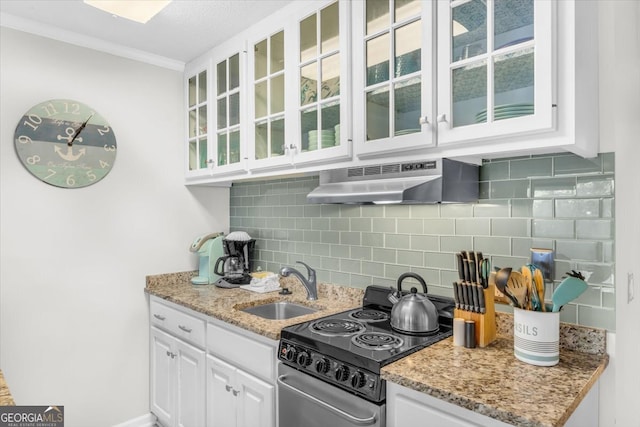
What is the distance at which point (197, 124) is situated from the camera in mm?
2820

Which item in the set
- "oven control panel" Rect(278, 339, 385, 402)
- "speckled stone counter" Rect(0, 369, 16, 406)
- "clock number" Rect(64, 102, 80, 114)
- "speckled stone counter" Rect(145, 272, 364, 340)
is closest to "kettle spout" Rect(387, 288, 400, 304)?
"speckled stone counter" Rect(145, 272, 364, 340)

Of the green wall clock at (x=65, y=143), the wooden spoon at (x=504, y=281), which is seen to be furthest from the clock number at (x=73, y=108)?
the wooden spoon at (x=504, y=281)

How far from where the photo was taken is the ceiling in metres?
2.09

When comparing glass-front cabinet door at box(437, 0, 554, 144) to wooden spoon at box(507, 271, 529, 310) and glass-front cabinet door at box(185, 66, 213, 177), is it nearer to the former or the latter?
wooden spoon at box(507, 271, 529, 310)

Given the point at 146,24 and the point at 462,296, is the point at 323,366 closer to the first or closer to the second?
the point at 462,296

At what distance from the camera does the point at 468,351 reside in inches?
56.8

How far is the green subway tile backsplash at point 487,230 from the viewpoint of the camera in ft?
4.56

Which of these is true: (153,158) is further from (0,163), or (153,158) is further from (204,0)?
(204,0)

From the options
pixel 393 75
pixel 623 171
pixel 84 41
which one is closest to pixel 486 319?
pixel 623 171

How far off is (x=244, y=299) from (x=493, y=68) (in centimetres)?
175

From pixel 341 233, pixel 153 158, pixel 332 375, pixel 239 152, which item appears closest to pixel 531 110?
pixel 332 375

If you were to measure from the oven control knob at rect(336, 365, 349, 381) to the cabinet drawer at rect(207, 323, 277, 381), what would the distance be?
39cm

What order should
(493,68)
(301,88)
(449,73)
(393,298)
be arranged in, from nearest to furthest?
1. (493,68)
2. (449,73)
3. (393,298)
4. (301,88)

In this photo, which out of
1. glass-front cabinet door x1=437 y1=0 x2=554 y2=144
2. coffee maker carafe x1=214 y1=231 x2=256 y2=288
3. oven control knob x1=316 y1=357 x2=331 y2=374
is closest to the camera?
glass-front cabinet door x1=437 y1=0 x2=554 y2=144
